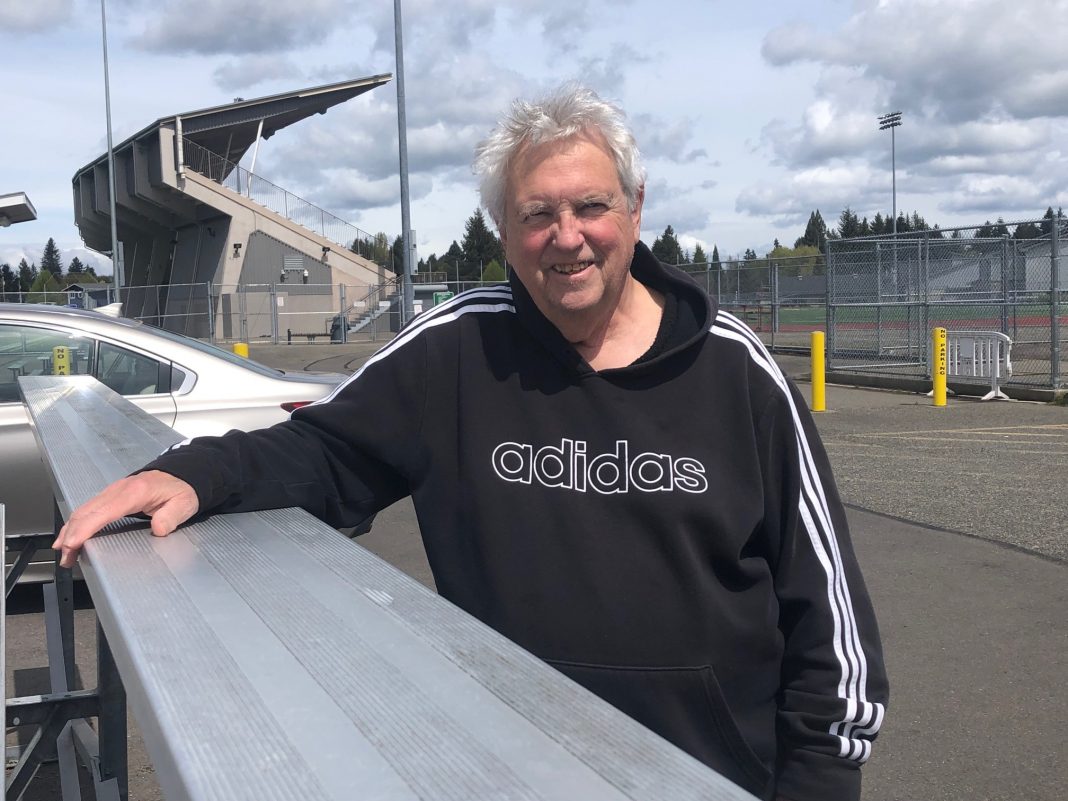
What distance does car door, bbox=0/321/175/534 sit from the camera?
5.76 metres

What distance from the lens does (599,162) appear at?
205 cm

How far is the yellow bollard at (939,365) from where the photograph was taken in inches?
573

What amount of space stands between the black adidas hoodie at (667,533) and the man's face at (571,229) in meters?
0.08

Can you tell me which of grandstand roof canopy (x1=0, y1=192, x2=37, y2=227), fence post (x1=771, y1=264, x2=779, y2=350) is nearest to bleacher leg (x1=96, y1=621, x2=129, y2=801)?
grandstand roof canopy (x1=0, y1=192, x2=37, y2=227)

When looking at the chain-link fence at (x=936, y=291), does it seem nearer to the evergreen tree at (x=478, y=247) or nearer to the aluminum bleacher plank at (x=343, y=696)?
the aluminum bleacher plank at (x=343, y=696)

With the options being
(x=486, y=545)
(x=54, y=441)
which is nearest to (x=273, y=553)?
(x=486, y=545)

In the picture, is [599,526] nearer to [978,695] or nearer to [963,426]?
[978,695]

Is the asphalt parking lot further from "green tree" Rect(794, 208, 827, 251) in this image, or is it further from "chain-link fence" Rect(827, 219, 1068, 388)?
"green tree" Rect(794, 208, 827, 251)

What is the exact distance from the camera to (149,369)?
20.9 feet

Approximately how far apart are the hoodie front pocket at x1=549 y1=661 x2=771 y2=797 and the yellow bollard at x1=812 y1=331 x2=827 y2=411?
41.7ft

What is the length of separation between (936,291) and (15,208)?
44.0 ft

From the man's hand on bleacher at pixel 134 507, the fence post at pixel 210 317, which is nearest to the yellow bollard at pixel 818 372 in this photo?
the man's hand on bleacher at pixel 134 507

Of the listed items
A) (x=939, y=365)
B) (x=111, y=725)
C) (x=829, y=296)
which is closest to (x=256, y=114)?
(x=829, y=296)

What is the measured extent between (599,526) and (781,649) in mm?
426
